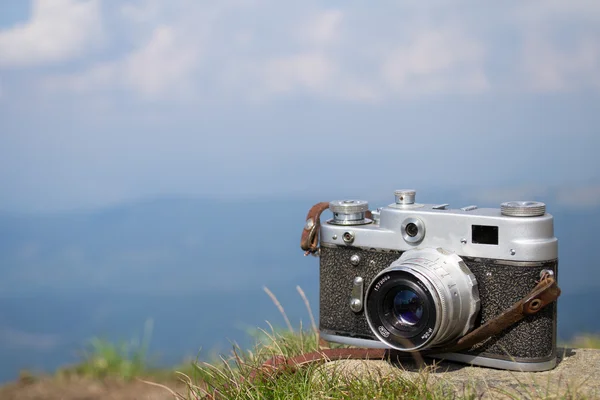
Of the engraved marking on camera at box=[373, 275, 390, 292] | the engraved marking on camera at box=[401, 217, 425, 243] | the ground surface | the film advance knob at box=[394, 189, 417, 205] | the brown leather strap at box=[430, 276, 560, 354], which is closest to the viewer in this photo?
the ground surface

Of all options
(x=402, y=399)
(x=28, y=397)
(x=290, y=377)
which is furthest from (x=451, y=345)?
(x=28, y=397)

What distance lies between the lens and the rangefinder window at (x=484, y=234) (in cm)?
324

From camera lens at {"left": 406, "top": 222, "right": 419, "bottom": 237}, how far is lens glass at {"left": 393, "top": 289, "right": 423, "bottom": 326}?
275 millimetres

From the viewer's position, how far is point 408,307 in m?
3.29

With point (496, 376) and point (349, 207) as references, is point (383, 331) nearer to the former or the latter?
point (496, 376)

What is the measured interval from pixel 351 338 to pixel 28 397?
215cm

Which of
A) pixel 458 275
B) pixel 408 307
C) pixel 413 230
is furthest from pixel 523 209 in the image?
pixel 408 307

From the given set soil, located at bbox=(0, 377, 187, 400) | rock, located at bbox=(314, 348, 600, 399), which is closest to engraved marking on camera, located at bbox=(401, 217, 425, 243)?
rock, located at bbox=(314, 348, 600, 399)

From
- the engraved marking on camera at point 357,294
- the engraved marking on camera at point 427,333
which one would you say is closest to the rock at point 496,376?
the engraved marking on camera at point 427,333

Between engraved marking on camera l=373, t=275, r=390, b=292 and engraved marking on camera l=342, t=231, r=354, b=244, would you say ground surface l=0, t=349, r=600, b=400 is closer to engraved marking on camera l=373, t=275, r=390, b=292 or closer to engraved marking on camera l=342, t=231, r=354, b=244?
engraved marking on camera l=373, t=275, r=390, b=292

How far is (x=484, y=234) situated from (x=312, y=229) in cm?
84

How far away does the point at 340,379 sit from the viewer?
3.21m

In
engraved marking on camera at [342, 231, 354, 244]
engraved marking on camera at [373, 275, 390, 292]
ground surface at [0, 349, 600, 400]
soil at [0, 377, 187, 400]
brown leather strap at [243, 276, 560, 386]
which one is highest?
engraved marking on camera at [342, 231, 354, 244]

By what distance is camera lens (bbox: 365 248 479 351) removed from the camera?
3.15 m
